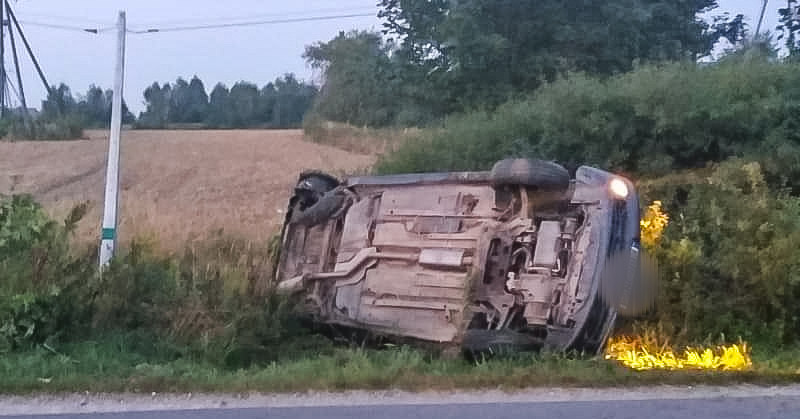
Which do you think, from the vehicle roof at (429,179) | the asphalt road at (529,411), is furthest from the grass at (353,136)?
the asphalt road at (529,411)

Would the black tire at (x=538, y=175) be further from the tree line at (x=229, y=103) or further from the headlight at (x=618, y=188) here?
the tree line at (x=229, y=103)

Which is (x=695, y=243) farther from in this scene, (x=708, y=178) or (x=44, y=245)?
(x=44, y=245)

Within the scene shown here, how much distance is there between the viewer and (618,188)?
727 centimetres

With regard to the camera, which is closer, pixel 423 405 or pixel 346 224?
pixel 423 405

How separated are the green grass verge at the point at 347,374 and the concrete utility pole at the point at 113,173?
1839mm

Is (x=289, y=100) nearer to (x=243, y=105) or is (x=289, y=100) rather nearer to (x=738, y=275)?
(x=243, y=105)

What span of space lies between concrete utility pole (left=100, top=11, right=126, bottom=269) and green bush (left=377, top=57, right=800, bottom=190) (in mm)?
4215

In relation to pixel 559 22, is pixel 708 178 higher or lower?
lower

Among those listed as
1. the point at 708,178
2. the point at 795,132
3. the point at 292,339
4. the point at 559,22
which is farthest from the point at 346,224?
the point at 559,22

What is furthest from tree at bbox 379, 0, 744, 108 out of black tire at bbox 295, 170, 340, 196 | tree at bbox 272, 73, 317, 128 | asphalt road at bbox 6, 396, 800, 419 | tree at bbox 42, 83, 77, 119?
tree at bbox 272, 73, 317, 128

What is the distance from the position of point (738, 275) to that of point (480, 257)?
2182 mm

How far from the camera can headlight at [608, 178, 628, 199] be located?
7.21 meters

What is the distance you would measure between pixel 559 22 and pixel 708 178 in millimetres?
8742

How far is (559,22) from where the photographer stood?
1761cm
